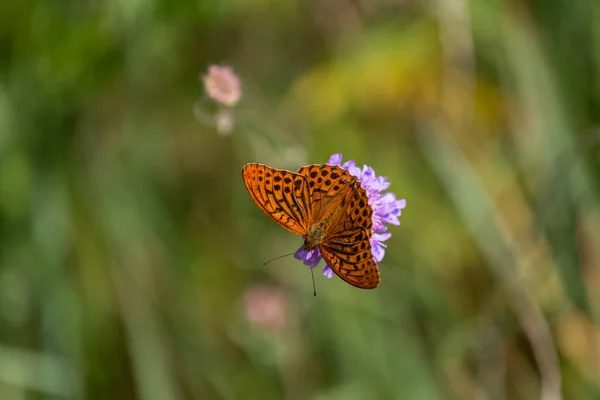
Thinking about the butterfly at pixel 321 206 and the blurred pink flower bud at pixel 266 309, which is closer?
the butterfly at pixel 321 206

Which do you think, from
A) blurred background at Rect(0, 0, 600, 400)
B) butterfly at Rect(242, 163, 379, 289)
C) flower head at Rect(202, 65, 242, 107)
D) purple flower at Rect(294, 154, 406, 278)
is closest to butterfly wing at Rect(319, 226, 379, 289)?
butterfly at Rect(242, 163, 379, 289)

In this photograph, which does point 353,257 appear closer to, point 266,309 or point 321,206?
point 321,206

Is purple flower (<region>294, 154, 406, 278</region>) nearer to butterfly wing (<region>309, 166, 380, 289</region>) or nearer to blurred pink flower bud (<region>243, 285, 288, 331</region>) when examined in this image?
butterfly wing (<region>309, 166, 380, 289</region>)

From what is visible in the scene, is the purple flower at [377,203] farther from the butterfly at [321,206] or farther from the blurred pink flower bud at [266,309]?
the blurred pink flower bud at [266,309]

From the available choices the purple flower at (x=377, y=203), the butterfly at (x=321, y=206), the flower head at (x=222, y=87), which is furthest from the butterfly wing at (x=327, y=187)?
the flower head at (x=222, y=87)

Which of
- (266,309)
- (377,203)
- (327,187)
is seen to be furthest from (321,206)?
(266,309)

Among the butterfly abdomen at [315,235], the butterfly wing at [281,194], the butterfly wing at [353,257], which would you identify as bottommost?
the butterfly wing at [353,257]

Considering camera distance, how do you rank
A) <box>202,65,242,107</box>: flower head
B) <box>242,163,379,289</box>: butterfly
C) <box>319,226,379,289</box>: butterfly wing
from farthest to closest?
1. <box>202,65,242,107</box>: flower head
2. <box>242,163,379,289</box>: butterfly
3. <box>319,226,379,289</box>: butterfly wing

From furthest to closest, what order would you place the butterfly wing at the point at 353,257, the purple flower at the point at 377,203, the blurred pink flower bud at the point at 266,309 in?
the blurred pink flower bud at the point at 266,309 < the purple flower at the point at 377,203 < the butterfly wing at the point at 353,257
